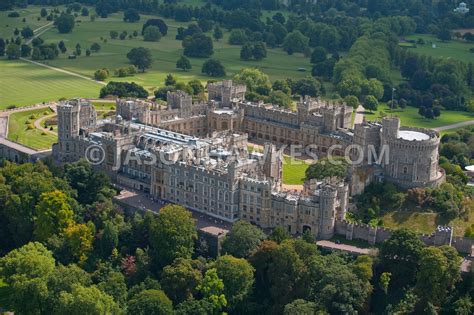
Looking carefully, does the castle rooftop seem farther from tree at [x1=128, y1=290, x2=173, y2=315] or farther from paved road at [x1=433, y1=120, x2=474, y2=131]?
tree at [x1=128, y1=290, x2=173, y2=315]

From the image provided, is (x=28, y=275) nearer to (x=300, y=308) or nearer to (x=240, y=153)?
(x=300, y=308)

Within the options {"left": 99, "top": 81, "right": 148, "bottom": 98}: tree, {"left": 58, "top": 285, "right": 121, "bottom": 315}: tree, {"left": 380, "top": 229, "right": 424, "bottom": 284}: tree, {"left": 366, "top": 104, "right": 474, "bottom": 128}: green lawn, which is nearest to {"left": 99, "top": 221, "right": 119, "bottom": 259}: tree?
{"left": 58, "top": 285, "right": 121, "bottom": 315}: tree

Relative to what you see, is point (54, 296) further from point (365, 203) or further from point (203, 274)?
point (365, 203)

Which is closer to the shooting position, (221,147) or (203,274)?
(203,274)

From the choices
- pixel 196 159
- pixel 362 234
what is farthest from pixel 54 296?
pixel 362 234

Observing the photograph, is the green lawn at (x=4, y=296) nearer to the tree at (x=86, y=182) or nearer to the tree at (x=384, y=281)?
the tree at (x=86, y=182)

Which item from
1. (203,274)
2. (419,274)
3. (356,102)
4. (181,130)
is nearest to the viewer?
(419,274)
